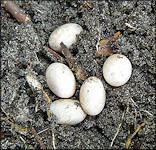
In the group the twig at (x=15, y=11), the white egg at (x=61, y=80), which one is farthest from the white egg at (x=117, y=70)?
the twig at (x=15, y=11)

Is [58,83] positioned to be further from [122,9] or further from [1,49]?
[122,9]

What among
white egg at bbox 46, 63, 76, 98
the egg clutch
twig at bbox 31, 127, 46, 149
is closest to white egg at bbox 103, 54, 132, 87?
the egg clutch

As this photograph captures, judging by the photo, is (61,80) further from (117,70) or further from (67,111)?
(117,70)

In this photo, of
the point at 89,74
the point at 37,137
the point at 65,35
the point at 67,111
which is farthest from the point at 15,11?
the point at 37,137

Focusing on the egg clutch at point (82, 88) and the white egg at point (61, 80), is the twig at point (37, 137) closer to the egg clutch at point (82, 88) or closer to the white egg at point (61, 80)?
the egg clutch at point (82, 88)

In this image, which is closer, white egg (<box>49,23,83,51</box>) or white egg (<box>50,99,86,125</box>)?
white egg (<box>50,99,86,125</box>)

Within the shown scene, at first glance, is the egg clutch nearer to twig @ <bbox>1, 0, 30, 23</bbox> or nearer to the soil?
the soil

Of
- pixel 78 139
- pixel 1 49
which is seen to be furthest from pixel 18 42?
pixel 78 139
